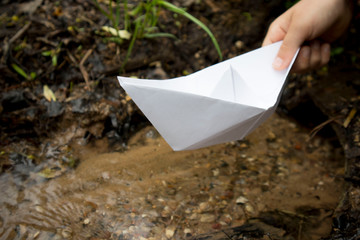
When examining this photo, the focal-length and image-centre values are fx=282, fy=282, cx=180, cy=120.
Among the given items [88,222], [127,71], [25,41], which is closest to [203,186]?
[88,222]

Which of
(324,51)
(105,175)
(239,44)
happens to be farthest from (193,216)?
(239,44)

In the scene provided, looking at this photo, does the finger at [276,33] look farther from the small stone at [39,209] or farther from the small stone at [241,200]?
the small stone at [39,209]

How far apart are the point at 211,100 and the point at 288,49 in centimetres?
43

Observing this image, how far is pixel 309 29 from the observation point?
1175 mm

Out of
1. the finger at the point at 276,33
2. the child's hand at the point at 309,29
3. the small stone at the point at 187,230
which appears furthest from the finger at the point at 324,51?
the small stone at the point at 187,230

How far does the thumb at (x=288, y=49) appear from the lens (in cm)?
108

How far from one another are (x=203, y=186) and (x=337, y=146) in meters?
0.88

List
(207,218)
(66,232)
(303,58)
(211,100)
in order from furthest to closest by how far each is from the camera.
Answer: (303,58) < (207,218) < (66,232) < (211,100)

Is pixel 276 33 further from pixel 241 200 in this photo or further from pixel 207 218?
pixel 207 218

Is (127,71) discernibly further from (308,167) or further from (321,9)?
(308,167)

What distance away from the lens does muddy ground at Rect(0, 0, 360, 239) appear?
115 cm

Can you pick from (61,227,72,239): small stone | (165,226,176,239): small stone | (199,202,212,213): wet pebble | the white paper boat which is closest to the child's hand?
the white paper boat

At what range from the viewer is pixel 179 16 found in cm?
177

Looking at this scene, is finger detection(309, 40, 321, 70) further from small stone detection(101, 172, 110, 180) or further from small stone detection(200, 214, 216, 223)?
small stone detection(101, 172, 110, 180)
